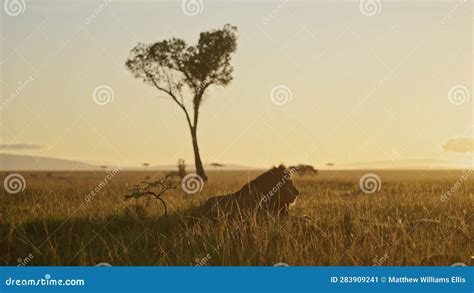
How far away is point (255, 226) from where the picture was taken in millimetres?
6973

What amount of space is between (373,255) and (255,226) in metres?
1.53

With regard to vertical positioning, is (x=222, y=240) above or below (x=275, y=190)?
below

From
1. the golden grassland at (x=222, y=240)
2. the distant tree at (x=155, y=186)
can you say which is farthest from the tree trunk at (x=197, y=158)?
the distant tree at (x=155, y=186)

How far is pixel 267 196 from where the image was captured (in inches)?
333

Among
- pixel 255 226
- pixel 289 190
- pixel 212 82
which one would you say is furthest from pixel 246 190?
pixel 212 82

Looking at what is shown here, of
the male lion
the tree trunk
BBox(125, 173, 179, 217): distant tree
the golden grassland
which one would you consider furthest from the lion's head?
the tree trunk

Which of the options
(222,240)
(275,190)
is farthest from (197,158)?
(222,240)

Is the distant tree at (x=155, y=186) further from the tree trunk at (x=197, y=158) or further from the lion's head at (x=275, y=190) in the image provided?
the tree trunk at (x=197, y=158)

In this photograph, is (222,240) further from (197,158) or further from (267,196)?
(197,158)

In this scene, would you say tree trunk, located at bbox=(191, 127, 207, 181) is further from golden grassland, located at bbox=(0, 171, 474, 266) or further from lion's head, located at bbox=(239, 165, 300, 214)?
lion's head, located at bbox=(239, 165, 300, 214)

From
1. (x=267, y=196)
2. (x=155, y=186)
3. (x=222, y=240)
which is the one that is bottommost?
(x=222, y=240)

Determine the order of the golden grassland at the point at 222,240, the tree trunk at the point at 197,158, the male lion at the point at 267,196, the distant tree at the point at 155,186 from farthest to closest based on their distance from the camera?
the tree trunk at the point at 197,158, the male lion at the point at 267,196, the distant tree at the point at 155,186, the golden grassland at the point at 222,240

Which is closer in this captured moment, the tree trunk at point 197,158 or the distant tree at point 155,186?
the distant tree at point 155,186

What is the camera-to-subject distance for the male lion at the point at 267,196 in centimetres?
848
